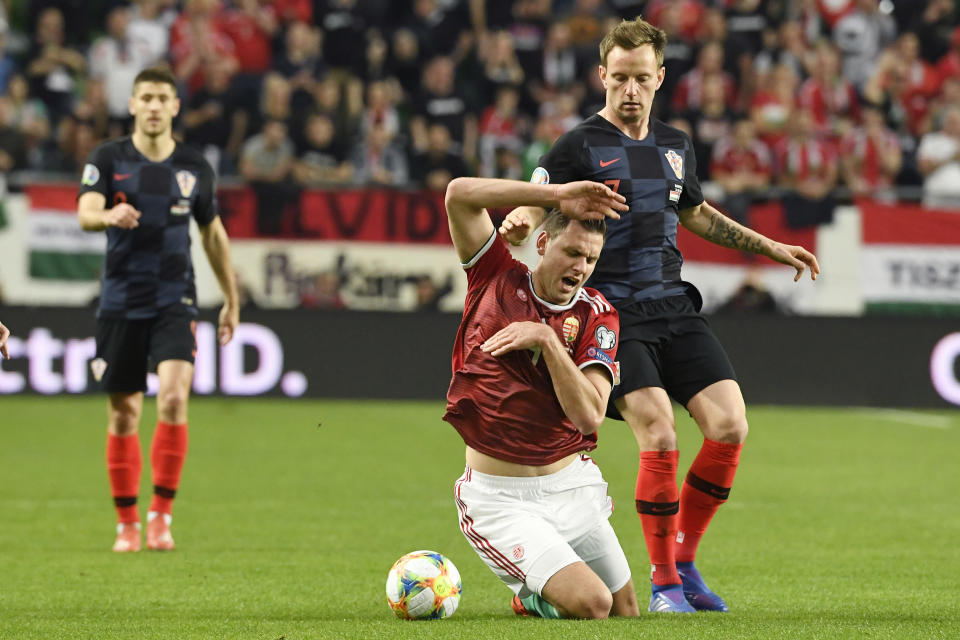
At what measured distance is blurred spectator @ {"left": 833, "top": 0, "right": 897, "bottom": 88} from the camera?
17266 millimetres

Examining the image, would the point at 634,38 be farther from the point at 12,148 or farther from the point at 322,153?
the point at 12,148

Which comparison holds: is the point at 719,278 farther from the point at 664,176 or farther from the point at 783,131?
the point at 664,176

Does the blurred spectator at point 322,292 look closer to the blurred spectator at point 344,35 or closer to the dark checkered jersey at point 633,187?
the blurred spectator at point 344,35

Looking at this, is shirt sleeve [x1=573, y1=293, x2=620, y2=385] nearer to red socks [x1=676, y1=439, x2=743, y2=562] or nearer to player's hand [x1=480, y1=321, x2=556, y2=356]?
player's hand [x1=480, y1=321, x2=556, y2=356]

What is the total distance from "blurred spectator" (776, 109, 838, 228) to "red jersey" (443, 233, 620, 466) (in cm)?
951

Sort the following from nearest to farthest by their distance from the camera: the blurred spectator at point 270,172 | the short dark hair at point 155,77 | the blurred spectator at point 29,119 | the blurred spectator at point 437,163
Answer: the short dark hair at point 155,77, the blurred spectator at point 270,172, the blurred spectator at point 29,119, the blurred spectator at point 437,163

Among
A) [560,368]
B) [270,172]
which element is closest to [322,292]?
[270,172]

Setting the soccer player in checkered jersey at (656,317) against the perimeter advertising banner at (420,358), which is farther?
the perimeter advertising banner at (420,358)

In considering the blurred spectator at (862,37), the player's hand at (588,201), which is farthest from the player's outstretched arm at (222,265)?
the blurred spectator at (862,37)

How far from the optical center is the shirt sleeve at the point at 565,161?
17.8 ft

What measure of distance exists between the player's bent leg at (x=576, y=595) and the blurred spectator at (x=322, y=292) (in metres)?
9.36

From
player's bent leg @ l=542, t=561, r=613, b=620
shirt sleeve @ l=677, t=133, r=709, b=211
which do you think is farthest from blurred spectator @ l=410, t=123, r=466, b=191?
player's bent leg @ l=542, t=561, r=613, b=620

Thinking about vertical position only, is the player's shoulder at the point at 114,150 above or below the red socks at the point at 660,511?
above

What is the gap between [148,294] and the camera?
23.3 feet
